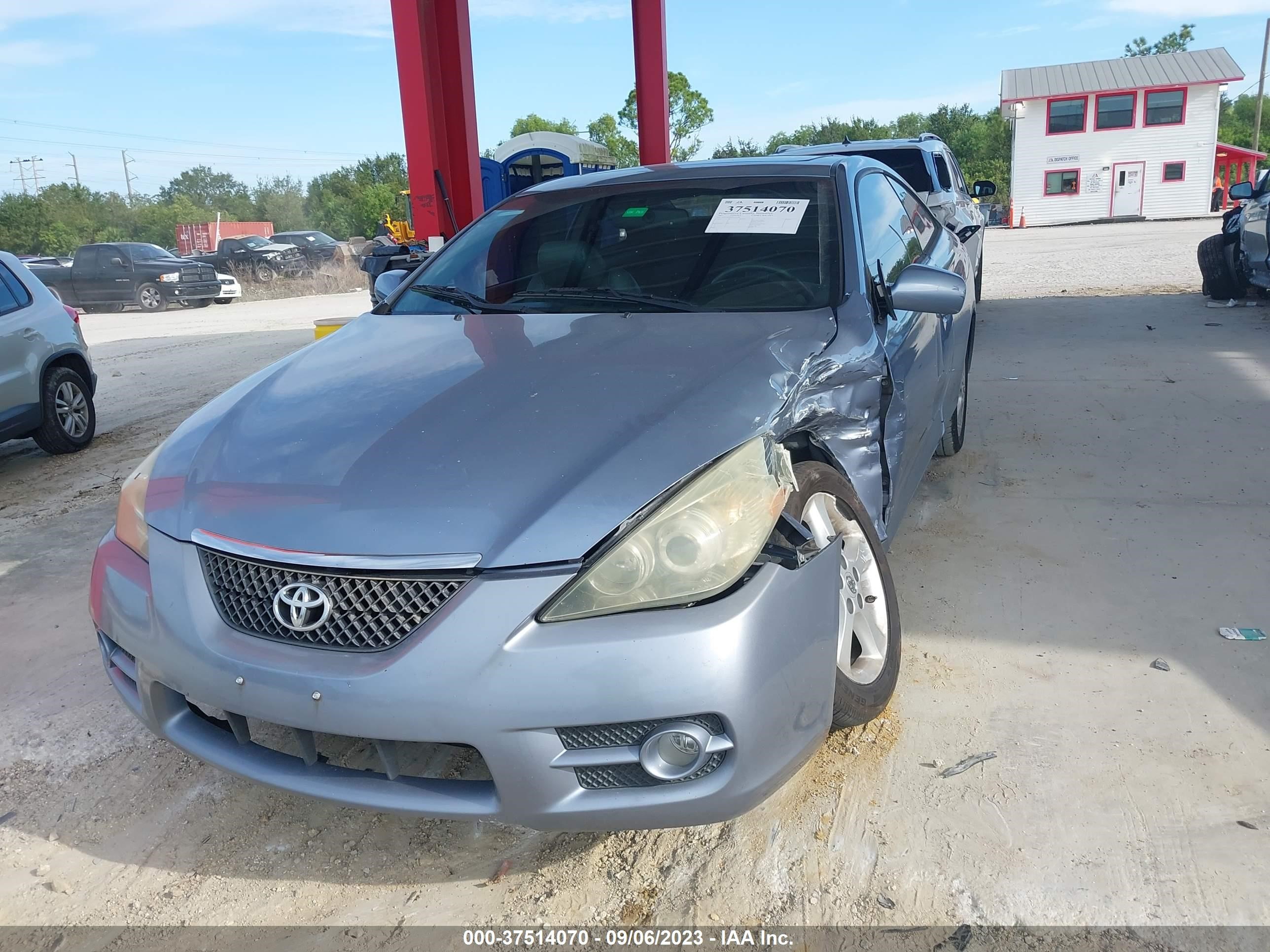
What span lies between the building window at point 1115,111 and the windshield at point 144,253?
3525 centimetres

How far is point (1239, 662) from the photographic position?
289 cm

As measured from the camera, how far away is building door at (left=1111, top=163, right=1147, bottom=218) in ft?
127

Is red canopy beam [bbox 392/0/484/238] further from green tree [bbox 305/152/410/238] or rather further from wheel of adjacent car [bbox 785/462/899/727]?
green tree [bbox 305/152/410/238]

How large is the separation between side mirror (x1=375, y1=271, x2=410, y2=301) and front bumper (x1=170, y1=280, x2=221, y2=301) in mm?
16947

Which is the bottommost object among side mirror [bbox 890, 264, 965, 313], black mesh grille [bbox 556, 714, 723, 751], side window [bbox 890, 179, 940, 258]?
black mesh grille [bbox 556, 714, 723, 751]

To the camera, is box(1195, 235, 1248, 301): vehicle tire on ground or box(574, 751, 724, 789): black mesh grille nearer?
box(574, 751, 724, 789): black mesh grille

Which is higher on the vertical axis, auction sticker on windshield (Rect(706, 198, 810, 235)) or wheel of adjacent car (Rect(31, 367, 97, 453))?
auction sticker on windshield (Rect(706, 198, 810, 235))

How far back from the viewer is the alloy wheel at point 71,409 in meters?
6.33

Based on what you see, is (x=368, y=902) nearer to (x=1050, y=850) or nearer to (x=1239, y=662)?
(x=1050, y=850)

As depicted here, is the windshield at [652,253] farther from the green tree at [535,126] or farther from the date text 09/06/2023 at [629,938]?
the green tree at [535,126]

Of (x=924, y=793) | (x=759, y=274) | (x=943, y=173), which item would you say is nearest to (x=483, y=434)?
(x=759, y=274)

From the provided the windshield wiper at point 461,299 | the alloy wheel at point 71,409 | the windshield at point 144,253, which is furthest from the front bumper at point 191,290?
the windshield wiper at point 461,299

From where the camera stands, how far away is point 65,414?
6371 mm

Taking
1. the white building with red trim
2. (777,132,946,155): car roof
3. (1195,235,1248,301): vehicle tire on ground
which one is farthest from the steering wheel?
the white building with red trim
